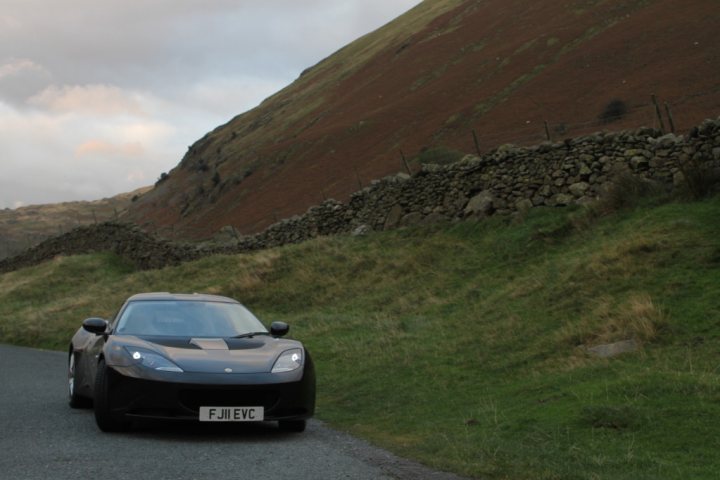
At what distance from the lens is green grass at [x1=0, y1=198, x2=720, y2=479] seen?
7.82m

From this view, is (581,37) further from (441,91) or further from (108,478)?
(108,478)

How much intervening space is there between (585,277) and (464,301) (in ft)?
11.6

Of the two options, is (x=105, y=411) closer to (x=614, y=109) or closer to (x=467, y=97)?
(x=614, y=109)

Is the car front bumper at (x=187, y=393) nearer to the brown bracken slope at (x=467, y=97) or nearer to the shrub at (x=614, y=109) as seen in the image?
the brown bracken slope at (x=467, y=97)

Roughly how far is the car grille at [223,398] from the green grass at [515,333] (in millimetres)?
1245

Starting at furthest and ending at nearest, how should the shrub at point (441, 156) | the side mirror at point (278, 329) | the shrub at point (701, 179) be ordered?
the shrub at point (441, 156) < the shrub at point (701, 179) < the side mirror at point (278, 329)

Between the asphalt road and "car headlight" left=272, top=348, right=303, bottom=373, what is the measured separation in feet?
2.18

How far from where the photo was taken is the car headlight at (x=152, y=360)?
8516mm

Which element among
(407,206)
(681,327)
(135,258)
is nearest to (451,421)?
(681,327)

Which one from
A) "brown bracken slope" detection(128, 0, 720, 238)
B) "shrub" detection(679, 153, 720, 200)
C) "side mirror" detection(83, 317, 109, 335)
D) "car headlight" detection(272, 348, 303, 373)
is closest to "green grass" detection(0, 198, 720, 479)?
"shrub" detection(679, 153, 720, 200)

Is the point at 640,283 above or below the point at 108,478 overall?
below

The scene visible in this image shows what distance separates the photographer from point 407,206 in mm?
26953

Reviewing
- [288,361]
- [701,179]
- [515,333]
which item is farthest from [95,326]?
[701,179]

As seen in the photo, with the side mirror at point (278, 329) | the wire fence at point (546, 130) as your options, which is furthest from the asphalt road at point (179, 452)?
the wire fence at point (546, 130)
